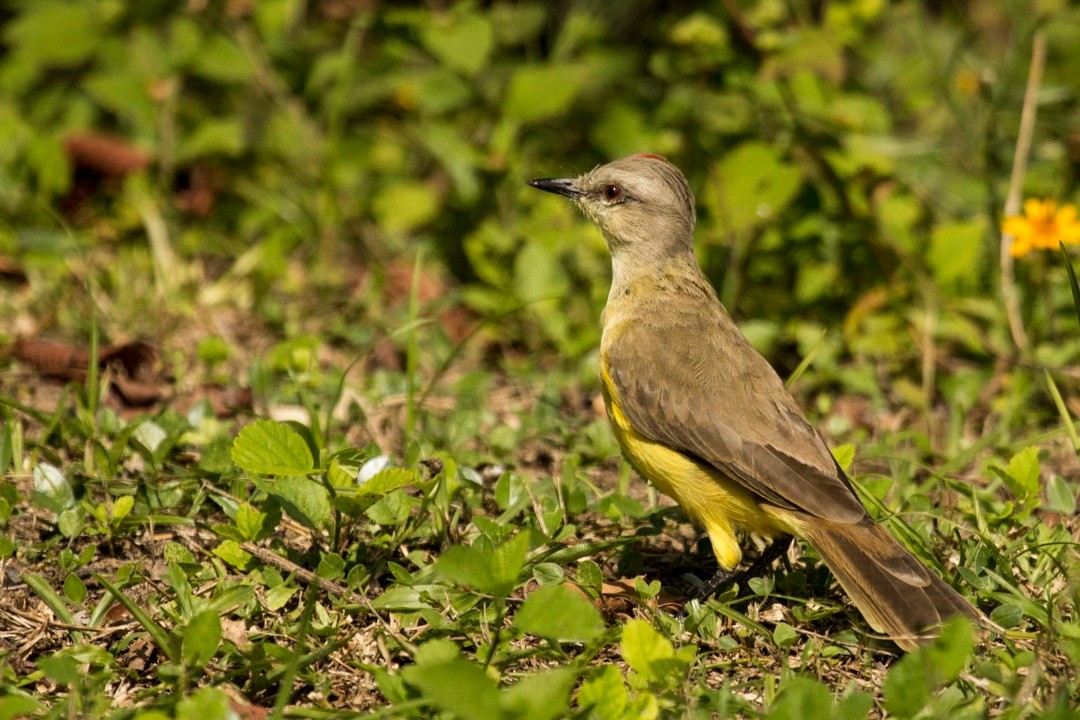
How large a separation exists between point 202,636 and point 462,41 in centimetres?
443

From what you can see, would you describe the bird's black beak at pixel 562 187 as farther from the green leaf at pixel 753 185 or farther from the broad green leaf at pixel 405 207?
the broad green leaf at pixel 405 207

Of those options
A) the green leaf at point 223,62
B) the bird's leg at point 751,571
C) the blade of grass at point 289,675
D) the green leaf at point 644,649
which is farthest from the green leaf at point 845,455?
the green leaf at point 223,62

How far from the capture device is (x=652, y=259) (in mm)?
5527

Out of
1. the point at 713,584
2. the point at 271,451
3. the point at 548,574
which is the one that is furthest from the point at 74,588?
the point at 713,584

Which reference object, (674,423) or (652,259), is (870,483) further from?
(652,259)

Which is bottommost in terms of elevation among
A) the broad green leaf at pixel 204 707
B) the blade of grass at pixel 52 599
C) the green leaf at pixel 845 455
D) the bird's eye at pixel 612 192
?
the blade of grass at pixel 52 599

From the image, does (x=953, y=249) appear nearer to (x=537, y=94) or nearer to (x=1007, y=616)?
(x=537, y=94)

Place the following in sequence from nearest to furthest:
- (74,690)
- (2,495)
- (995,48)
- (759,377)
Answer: (74,690) → (2,495) → (759,377) → (995,48)

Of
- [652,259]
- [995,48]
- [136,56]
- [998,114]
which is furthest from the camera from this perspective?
[995,48]

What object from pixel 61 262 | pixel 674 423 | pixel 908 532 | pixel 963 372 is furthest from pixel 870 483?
pixel 61 262

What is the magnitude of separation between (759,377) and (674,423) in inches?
18.9

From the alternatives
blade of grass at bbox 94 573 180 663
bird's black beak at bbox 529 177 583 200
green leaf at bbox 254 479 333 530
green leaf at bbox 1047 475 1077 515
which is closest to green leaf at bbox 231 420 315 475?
green leaf at bbox 254 479 333 530

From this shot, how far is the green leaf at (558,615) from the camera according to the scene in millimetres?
3305

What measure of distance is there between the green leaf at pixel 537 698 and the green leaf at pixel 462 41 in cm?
460
